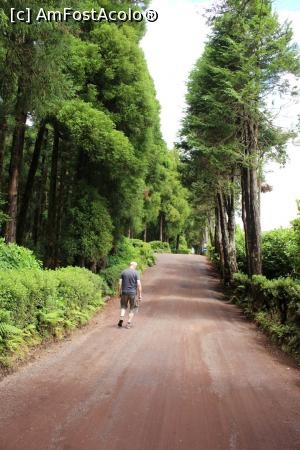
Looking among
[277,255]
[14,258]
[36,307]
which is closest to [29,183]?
[14,258]

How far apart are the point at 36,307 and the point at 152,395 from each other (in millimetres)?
3766

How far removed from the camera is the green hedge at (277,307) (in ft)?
35.9

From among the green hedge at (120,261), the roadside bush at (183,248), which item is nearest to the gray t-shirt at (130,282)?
the green hedge at (120,261)

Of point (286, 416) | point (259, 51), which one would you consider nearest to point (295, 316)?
point (286, 416)

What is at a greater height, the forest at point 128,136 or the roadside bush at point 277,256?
the forest at point 128,136

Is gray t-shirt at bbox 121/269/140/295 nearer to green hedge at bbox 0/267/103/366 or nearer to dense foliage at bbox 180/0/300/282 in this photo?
green hedge at bbox 0/267/103/366

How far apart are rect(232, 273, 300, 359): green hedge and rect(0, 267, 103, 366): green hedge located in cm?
518

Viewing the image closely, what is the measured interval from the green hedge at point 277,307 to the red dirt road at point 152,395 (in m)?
0.63

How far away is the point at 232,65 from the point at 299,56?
2.93 m

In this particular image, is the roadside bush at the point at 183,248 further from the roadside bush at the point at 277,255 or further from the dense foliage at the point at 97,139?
the dense foliage at the point at 97,139

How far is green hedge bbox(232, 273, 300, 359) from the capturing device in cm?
1093

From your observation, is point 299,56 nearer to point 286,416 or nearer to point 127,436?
point 286,416

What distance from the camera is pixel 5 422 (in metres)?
5.30

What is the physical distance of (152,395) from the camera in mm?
6598
